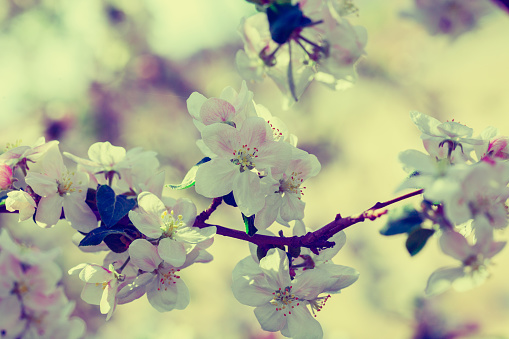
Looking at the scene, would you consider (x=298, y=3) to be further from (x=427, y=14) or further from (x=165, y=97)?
(x=165, y=97)

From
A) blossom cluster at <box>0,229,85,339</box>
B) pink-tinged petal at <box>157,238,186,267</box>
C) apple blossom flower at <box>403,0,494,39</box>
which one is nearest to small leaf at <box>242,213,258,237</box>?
pink-tinged petal at <box>157,238,186,267</box>

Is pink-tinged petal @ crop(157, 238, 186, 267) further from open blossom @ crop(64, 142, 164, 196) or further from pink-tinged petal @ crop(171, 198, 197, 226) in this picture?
open blossom @ crop(64, 142, 164, 196)

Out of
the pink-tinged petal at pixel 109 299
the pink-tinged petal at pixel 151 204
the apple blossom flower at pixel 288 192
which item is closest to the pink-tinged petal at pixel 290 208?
the apple blossom flower at pixel 288 192

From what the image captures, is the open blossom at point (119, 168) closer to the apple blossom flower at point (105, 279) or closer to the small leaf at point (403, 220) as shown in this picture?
the apple blossom flower at point (105, 279)

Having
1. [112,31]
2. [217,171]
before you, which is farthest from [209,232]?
[112,31]

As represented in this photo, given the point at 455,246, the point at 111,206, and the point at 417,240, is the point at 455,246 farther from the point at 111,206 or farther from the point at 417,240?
the point at 111,206
